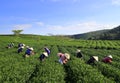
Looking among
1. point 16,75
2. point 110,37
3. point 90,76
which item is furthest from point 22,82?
point 110,37

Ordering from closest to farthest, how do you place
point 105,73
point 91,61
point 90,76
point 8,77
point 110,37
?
point 8,77, point 90,76, point 105,73, point 91,61, point 110,37

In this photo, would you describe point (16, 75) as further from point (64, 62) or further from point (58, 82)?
point (64, 62)

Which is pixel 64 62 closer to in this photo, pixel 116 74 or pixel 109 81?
pixel 116 74

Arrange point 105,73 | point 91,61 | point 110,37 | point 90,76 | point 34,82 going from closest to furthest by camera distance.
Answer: point 34,82 → point 90,76 → point 105,73 → point 91,61 → point 110,37

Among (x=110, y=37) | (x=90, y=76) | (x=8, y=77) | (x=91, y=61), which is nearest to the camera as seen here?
(x=8, y=77)

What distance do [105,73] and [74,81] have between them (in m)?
4.09

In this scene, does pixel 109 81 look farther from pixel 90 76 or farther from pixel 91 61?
pixel 91 61

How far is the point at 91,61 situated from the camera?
978 inches

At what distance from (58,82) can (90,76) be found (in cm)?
271

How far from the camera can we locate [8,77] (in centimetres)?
1576

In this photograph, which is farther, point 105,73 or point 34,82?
point 105,73

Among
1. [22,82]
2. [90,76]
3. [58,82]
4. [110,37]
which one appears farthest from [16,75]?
[110,37]

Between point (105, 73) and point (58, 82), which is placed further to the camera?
point (105, 73)

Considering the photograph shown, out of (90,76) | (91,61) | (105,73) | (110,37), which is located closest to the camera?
(90,76)
